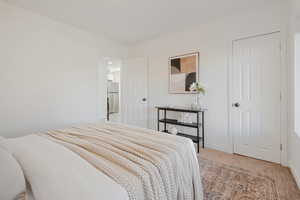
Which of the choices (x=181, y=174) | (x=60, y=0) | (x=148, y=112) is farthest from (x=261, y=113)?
(x=60, y=0)

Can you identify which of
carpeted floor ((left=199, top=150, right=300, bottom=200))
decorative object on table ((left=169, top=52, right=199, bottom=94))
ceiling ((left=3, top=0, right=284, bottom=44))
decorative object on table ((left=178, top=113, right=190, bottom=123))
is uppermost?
ceiling ((left=3, top=0, right=284, bottom=44))

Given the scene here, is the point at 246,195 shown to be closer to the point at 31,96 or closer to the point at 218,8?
the point at 218,8

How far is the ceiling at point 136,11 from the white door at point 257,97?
688mm

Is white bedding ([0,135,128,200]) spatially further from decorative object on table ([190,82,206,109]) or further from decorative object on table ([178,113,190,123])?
decorative object on table ([190,82,206,109])

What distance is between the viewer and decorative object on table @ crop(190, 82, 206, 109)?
290cm

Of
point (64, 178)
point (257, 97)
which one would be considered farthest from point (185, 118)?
point (64, 178)

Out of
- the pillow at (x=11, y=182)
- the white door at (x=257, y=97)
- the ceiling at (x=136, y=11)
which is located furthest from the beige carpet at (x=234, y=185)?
the ceiling at (x=136, y=11)

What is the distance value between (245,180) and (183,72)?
2230mm

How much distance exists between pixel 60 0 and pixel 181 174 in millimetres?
2909

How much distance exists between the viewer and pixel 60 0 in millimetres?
2248

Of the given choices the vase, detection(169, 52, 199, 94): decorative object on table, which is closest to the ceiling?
detection(169, 52, 199, 94): decorative object on table

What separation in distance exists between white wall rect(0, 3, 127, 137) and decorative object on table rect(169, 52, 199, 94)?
1799 millimetres

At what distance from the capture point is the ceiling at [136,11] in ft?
7.56

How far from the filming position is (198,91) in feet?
9.62
